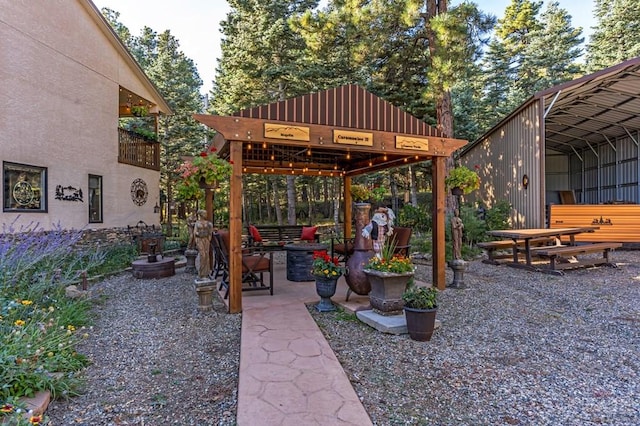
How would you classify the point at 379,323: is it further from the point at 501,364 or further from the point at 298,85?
the point at 298,85

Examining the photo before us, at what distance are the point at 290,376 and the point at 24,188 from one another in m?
7.83

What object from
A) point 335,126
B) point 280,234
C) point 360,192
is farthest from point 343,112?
point 280,234

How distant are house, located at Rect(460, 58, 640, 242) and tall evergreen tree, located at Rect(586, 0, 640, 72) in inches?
388

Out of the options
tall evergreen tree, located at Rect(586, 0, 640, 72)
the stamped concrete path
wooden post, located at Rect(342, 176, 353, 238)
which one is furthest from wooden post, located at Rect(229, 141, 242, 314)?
tall evergreen tree, located at Rect(586, 0, 640, 72)

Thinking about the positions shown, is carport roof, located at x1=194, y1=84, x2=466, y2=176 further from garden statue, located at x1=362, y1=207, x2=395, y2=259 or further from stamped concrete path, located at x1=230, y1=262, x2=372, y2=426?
stamped concrete path, located at x1=230, y1=262, x2=372, y2=426

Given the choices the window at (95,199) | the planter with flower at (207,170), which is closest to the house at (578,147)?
the planter with flower at (207,170)

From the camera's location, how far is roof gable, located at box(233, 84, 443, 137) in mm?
4853

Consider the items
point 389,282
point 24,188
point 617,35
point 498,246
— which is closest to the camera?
point 389,282

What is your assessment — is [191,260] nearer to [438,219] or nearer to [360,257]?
[360,257]

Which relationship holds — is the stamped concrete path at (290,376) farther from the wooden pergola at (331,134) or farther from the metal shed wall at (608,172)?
the metal shed wall at (608,172)

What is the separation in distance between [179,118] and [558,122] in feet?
55.8

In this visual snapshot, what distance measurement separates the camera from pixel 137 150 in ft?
38.0

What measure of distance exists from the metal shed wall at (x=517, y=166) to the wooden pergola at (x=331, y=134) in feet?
11.6

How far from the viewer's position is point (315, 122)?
16.6 feet
